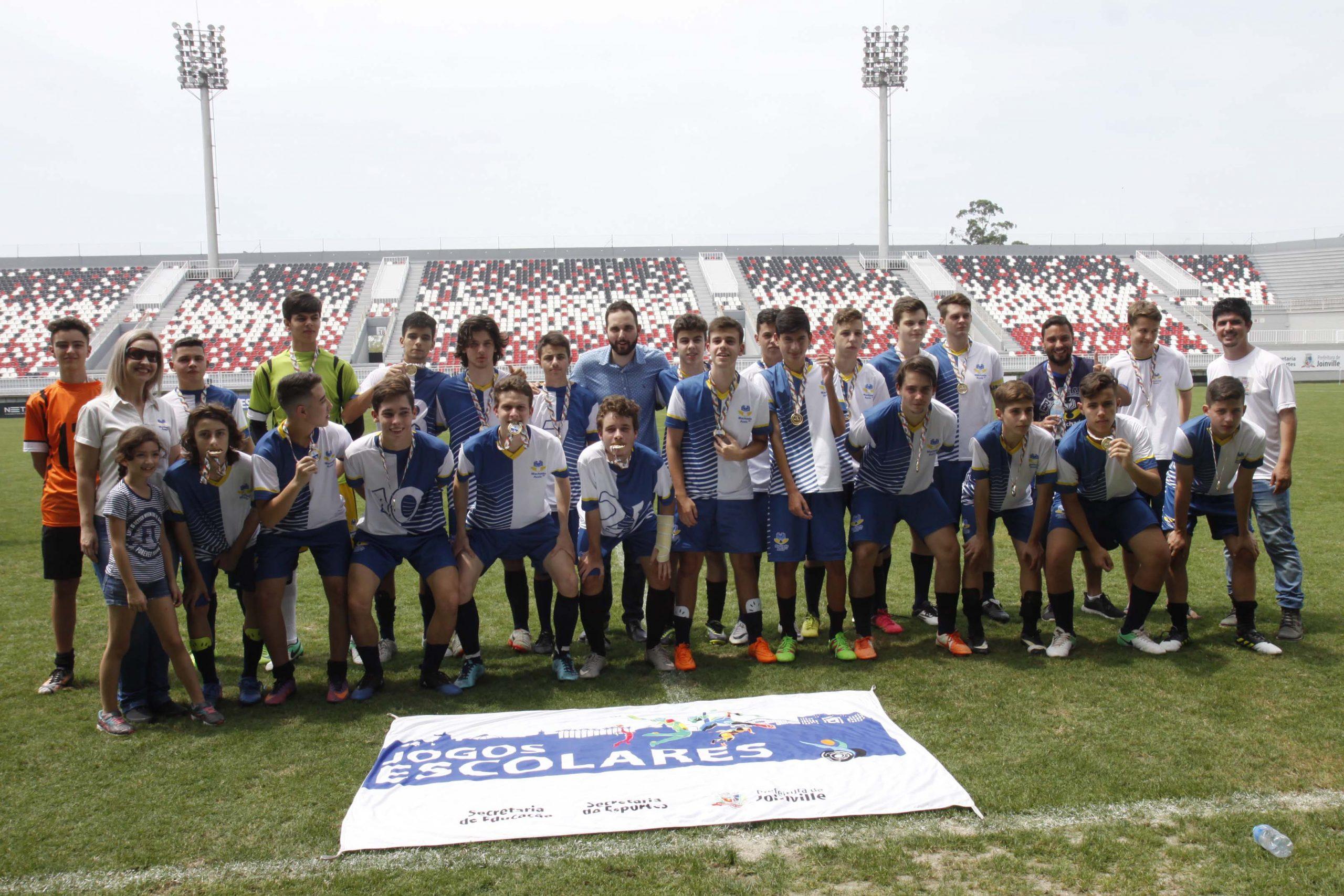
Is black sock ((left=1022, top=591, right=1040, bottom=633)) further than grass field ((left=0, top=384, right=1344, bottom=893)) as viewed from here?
Yes

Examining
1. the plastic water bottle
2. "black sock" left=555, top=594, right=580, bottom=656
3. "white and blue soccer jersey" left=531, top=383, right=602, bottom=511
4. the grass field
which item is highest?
"white and blue soccer jersey" left=531, top=383, right=602, bottom=511

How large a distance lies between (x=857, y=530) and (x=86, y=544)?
13.9 feet

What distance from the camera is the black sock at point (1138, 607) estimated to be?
5.64m

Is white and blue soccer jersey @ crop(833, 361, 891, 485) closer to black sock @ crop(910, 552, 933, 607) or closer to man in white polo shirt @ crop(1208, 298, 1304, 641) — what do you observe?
black sock @ crop(910, 552, 933, 607)

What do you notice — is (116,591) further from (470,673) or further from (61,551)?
(470,673)

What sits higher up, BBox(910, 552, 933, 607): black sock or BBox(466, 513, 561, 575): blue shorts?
BBox(466, 513, 561, 575): blue shorts

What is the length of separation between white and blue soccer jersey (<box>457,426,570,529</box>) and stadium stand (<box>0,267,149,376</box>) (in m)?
40.2

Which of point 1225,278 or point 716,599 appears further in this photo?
point 1225,278

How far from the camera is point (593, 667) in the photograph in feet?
17.7

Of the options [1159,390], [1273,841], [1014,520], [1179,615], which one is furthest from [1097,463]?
[1273,841]

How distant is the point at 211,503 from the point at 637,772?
2713 millimetres

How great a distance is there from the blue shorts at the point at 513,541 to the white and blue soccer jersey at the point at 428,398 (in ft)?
2.97

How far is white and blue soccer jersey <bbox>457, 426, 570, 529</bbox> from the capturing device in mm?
5367

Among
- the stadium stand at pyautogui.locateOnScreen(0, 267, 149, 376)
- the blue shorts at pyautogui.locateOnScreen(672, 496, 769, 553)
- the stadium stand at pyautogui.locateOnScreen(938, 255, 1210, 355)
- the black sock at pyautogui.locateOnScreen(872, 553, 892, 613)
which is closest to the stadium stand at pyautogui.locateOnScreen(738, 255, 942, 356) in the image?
the stadium stand at pyautogui.locateOnScreen(938, 255, 1210, 355)
